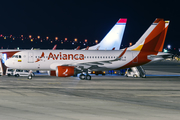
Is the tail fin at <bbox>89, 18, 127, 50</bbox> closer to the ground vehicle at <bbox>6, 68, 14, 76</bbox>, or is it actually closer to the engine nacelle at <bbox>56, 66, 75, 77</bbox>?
Answer: the ground vehicle at <bbox>6, 68, 14, 76</bbox>

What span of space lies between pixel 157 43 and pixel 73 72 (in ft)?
46.8

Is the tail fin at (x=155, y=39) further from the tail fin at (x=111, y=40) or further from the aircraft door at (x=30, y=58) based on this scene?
the tail fin at (x=111, y=40)

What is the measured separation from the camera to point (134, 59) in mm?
45906

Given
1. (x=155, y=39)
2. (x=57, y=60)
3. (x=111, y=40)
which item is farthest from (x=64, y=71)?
(x=111, y=40)

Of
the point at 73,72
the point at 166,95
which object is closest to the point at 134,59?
the point at 73,72

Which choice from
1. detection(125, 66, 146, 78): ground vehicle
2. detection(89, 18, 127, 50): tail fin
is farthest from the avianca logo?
detection(89, 18, 127, 50): tail fin

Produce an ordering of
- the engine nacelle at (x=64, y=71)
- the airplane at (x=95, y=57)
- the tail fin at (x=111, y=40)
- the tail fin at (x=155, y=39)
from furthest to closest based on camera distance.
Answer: the tail fin at (x=111, y=40)
the tail fin at (x=155, y=39)
the airplane at (x=95, y=57)
the engine nacelle at (x=64, y=71)

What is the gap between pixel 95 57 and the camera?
152 ft

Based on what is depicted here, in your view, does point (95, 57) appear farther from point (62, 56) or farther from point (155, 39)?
A: point (155, 39)

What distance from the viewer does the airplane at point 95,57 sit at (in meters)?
45.1

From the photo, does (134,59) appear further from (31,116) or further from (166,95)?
(31,116)

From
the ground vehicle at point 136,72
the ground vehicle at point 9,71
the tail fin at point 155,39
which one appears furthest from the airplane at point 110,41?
the ground vehicle at point 9,71

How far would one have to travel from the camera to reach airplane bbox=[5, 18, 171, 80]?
4506 centimetres

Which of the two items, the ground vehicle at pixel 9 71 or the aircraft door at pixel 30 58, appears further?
the ground vehicle at pixel 9 71
